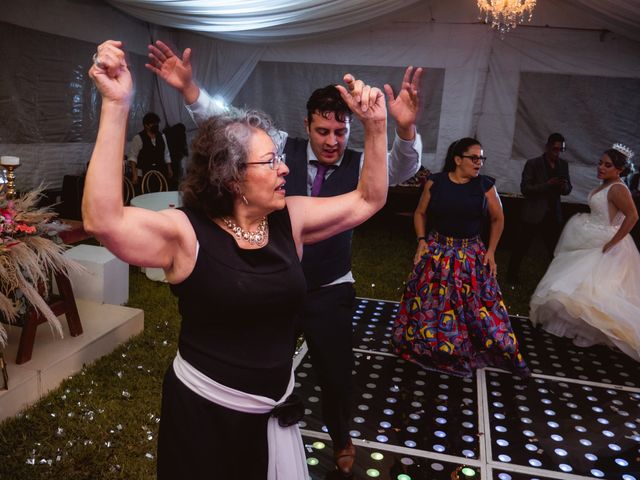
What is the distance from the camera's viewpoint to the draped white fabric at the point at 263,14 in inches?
265

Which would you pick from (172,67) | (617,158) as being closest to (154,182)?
(617,158)

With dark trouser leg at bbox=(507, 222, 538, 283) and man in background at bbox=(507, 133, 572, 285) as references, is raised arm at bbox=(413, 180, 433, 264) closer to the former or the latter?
man in background at bbox=(507, 133, 572, 285)

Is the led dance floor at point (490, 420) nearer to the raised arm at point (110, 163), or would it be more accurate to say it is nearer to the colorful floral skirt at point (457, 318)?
the colorful floral skirt at point (457, 318)

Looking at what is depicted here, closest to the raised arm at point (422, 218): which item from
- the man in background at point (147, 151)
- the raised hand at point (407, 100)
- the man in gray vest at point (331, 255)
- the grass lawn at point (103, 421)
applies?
the man in gray vest at point (331, 255)

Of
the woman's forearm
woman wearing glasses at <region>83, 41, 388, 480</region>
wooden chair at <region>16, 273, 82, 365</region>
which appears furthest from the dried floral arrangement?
the woman's forearm

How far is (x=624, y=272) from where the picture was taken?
4.37m

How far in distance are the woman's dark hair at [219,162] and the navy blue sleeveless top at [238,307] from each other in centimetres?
5

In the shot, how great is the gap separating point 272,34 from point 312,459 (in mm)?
6356

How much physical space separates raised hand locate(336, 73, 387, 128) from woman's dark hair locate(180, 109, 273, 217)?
10.0 inches

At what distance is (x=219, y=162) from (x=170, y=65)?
63cm

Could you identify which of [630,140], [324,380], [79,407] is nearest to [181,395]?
[324,380]

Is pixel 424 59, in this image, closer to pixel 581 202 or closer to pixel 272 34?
pixel 272 34

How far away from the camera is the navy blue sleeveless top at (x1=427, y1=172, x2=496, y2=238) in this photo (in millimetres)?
3766

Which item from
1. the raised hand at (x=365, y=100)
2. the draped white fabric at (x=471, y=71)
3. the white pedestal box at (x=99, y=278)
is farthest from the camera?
the draped white fabric at (x=471, y=71)
